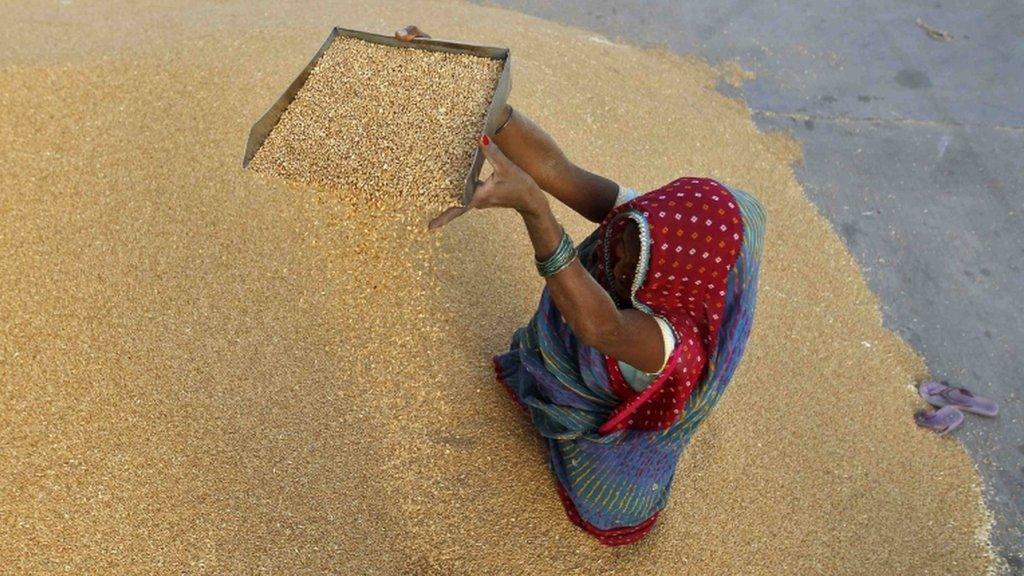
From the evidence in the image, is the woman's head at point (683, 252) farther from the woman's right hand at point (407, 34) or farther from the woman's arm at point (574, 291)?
the woman's right hand at point (407, 34)

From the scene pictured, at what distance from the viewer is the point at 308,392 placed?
214 centimetres

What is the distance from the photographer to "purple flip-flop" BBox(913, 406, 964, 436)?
253 cm

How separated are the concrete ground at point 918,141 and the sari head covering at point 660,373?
1.30 metres

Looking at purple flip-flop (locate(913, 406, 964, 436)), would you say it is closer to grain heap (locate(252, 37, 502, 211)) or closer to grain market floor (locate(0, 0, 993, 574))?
grain market floor (locate(0, 0, 993, 574))

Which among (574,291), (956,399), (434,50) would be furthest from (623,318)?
(956,399)

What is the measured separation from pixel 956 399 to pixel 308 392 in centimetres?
221

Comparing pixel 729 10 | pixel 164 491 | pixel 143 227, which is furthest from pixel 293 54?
pixel 729 10

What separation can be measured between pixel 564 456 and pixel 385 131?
3.24 feet

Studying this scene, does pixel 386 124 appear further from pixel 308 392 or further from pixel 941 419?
pixel 941 419

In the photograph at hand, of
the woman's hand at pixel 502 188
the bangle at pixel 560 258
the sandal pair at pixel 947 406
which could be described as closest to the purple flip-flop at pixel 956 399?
the sandal pair at pixel 947 406

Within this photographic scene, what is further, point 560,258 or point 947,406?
point 947,406

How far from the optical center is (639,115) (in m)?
3.46

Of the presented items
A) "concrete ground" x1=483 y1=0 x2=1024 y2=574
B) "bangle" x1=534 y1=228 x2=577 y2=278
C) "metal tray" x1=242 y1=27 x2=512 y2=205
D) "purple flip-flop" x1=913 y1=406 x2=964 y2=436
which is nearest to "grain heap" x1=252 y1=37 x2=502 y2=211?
"metal tray" x1=242 y1=27 x2=512 y2=205

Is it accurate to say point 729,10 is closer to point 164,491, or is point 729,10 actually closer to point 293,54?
point 293,54
